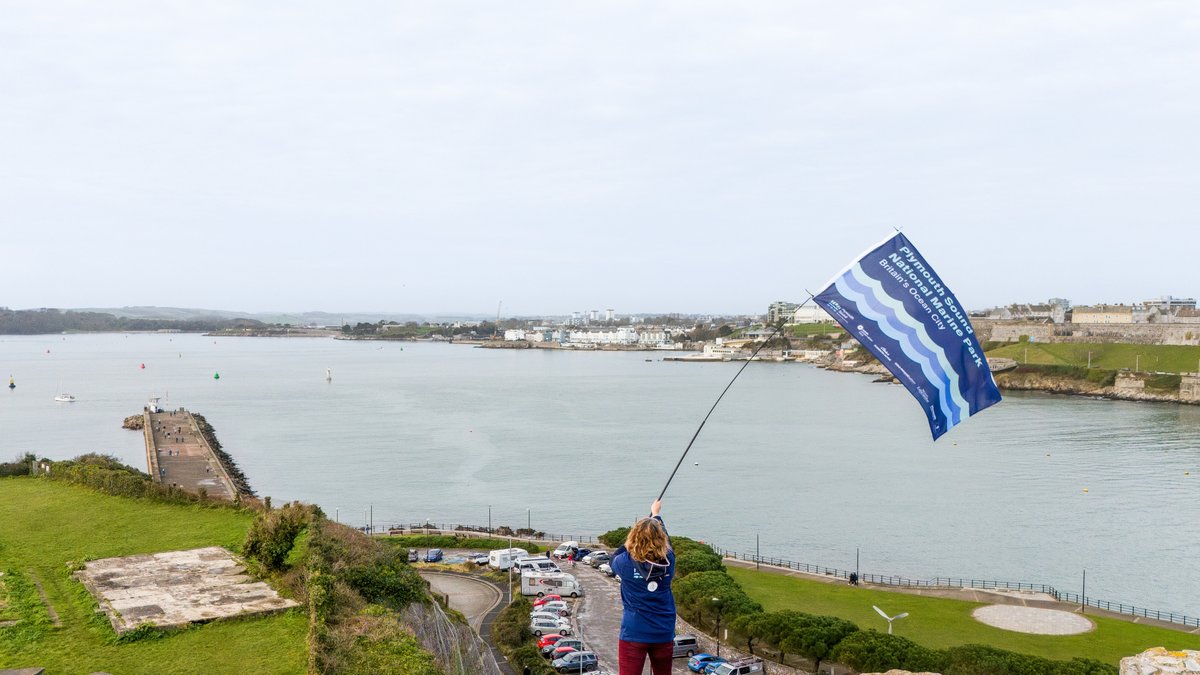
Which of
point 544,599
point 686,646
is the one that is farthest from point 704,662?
point 544,599

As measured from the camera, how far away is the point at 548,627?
452 inches

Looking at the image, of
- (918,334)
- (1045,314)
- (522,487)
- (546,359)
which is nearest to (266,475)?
(522,487)

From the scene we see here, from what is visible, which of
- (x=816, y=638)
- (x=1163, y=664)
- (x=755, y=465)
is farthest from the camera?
(x=755, y=465)

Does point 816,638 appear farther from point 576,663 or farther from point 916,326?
point 916,326

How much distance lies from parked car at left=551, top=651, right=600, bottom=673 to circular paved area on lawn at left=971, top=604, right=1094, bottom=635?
6058mm

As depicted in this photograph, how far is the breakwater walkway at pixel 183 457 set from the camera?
21391 mm

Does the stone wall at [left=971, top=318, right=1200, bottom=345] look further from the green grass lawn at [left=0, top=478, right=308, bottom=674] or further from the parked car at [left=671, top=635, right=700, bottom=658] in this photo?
the green grass lawn at [left=0, top=478, right=308, bottom=674]

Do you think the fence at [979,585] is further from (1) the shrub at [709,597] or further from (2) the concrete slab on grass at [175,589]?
(2) the concrete slab on grass at [175,589]

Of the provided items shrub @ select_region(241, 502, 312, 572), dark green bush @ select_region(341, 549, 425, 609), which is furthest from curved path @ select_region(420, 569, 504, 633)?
shrub @ select_region(241, 502, 312, 572)

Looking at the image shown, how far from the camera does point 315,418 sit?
38031 mm

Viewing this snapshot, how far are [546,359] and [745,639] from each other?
8210 cm

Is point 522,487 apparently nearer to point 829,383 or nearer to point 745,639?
point 745,639

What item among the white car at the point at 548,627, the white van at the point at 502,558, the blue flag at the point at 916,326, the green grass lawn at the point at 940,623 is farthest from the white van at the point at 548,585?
the blue flag at the point at 916,326

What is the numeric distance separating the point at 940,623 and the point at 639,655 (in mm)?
11372
